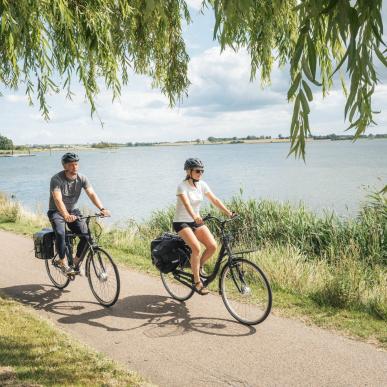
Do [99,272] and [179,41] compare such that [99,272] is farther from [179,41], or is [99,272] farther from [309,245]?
[309,245]

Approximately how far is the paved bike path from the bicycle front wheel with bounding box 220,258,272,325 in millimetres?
155

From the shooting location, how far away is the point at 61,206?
6.19m

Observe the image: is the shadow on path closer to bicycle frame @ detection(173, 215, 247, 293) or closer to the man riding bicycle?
bicycle frame @ detection(173, 215, 247, 293)

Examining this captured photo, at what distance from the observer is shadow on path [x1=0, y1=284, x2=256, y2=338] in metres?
5.39

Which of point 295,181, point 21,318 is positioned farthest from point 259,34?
point 295,181

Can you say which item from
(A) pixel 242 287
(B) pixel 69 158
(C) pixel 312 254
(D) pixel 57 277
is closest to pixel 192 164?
(A) pixel 242 287

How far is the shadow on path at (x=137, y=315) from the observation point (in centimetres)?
539

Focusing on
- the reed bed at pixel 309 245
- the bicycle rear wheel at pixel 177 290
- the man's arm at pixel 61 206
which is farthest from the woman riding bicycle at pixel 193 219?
the reed bed at pixel 309 245

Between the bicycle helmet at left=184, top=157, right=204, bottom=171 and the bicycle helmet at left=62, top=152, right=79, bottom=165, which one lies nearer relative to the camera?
the bicycle helmet at left=184, top=157, right=204, bottom=171

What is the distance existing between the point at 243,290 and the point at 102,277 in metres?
2.01

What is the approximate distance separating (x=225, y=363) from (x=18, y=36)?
12.7 feet

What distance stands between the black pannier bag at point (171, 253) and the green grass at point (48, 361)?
1.63 metres

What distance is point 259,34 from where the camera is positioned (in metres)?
5.19

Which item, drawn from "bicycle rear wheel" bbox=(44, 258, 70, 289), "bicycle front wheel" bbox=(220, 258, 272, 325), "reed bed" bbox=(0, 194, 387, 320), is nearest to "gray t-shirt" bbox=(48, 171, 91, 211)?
"bicycle rear wheel" bbox=(44, 258, 70, 289)
